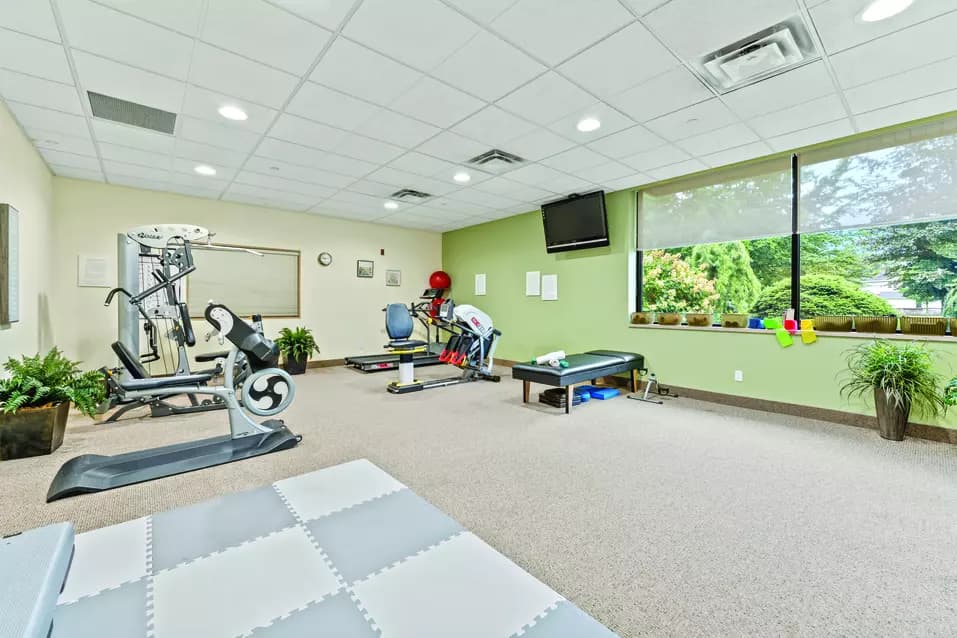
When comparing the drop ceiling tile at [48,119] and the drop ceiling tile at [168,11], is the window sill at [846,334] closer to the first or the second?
the drop ceiling tile at [168,11]

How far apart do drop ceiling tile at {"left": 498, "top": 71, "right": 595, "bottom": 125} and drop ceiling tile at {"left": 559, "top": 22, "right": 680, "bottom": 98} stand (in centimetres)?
10

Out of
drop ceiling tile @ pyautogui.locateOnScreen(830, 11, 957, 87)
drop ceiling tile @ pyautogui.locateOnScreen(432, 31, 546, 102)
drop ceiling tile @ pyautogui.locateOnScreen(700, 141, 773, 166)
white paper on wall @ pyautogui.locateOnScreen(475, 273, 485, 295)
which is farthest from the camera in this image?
white paper on wall @ pyautogui.locateOnScreen(475, 273, 485, 295)

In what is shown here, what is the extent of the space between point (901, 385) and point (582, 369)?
2588 mm

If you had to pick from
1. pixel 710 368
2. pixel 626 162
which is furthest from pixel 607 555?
pixel 626 162

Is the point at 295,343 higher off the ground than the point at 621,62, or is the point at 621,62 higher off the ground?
the point at 621,62

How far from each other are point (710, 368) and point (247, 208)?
22.7ft

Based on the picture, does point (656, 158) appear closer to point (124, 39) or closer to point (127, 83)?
point (124, 39)

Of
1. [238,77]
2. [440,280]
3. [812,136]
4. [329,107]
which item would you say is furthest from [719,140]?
[440,280]

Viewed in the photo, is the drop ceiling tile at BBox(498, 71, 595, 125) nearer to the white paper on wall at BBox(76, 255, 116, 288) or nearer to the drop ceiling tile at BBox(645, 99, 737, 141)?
the drop ceiling tile at BBox(645, 99, 737, 141)

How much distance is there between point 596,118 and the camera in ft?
11.5

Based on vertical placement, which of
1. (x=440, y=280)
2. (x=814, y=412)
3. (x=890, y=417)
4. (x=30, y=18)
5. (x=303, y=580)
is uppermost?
(x=30, y=18)

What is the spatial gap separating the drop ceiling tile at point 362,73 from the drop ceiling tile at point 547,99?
786 mm

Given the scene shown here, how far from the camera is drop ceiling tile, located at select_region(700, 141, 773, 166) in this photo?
412cm

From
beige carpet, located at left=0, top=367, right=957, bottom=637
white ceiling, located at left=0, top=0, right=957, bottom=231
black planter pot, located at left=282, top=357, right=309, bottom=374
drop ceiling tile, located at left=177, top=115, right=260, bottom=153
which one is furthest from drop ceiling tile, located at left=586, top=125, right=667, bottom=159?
black planter pot, located at left=282, top=357, right=309, bottom=374
